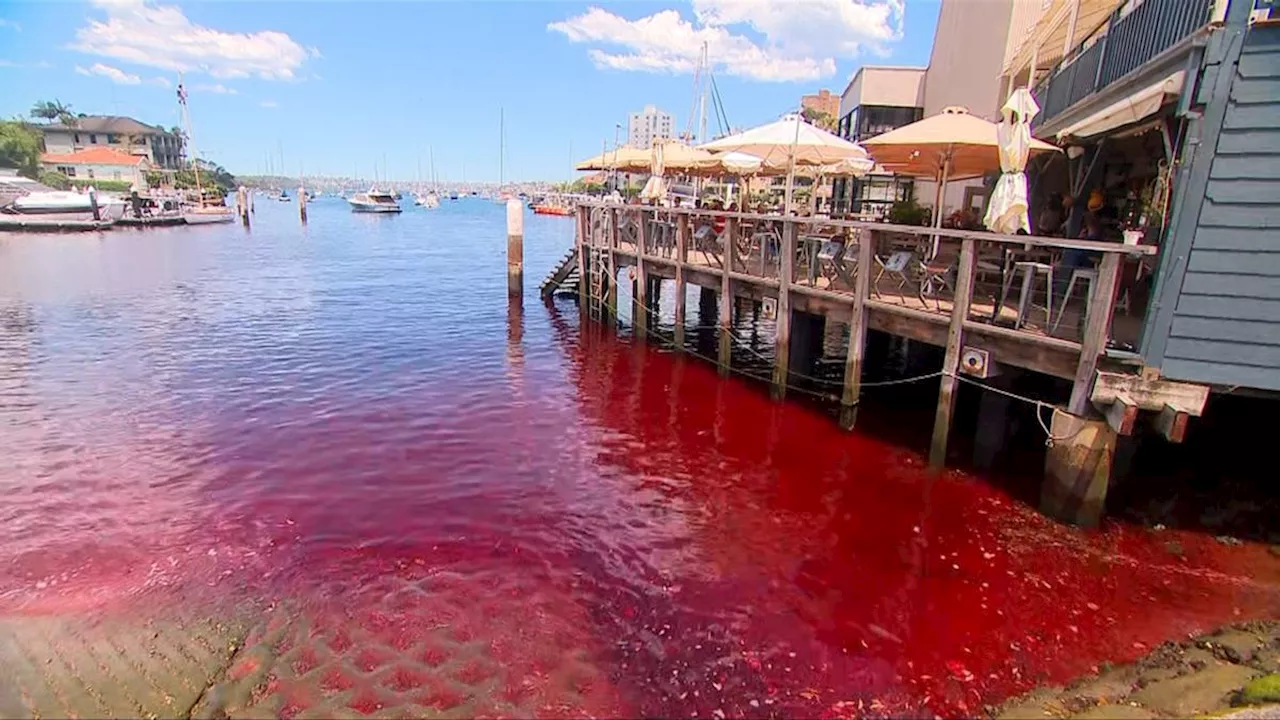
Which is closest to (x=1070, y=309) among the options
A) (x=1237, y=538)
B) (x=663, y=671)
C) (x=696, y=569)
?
(x=1237, y=538)

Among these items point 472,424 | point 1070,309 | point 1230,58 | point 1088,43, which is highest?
point 1088,43

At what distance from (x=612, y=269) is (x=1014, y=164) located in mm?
11665

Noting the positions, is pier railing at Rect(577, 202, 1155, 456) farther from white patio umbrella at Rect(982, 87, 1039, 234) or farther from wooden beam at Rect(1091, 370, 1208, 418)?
white patio umbrella at Rect(982, 87, 1039, 234)

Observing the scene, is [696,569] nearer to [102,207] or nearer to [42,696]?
[42,696]

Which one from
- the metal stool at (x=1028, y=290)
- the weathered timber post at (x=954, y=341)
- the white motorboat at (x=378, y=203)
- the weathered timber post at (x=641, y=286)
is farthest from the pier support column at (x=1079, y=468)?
the white motorboat at (x=378, y=203)

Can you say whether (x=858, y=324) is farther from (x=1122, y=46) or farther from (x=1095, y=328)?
(x=1122, y=46)

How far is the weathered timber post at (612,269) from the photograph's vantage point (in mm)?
18109

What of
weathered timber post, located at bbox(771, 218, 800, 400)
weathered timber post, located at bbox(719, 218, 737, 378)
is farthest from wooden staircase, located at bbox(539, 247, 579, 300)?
weathered timber post, located at bbox(771, 218, 800, 400)

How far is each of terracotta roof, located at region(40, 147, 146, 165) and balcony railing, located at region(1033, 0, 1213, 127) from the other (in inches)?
3664

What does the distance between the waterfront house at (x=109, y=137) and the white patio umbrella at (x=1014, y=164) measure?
10371 centimetres

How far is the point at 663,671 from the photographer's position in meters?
5.65

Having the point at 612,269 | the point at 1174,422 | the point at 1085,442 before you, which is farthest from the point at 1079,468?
the point at 612,269

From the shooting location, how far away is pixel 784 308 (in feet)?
38.3

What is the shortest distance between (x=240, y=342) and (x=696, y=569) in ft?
49.1
